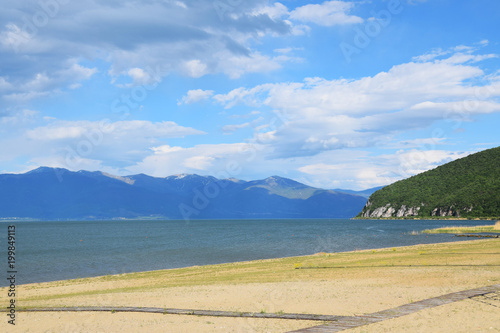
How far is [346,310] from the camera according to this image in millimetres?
16047

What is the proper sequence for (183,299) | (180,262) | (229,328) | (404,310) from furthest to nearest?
(180,262) < (183,299) < (404,310) < (229,328)

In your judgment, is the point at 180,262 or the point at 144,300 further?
the point at 180,262

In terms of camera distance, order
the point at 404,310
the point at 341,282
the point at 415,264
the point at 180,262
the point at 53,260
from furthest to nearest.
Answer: the point at 53,260, the point at 180,262, the point at 415,264, the point at 341,282, the point at 404,310

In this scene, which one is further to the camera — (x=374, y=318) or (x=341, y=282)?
(x=341, y=282)

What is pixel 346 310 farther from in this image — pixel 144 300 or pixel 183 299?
pixel 144 300

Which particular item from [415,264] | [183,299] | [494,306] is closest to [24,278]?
[183,299]

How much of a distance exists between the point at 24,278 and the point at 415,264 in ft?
147

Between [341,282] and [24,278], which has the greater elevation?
[341,282]

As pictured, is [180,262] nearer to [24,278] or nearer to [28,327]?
[24,278]

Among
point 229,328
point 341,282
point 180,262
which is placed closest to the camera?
point 229,328

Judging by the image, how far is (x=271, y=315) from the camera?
51.6ft

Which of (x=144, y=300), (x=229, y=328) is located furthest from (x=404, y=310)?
(x=144, y=300)

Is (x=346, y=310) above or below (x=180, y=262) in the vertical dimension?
above

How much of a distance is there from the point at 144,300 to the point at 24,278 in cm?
3440
